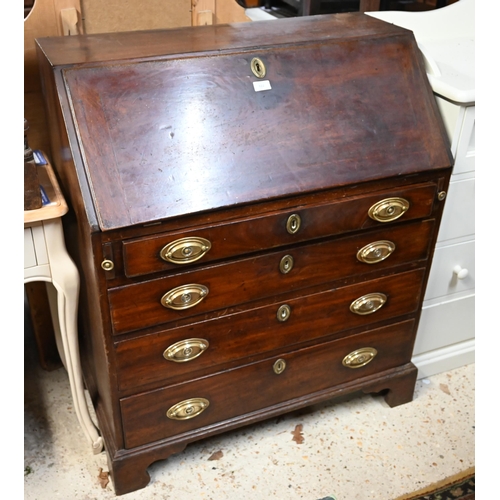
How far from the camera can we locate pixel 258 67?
145 centimetres

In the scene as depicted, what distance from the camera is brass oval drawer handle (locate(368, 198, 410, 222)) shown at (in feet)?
5.02

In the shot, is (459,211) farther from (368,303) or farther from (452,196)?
(368,303)

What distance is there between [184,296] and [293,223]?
32 centimetres

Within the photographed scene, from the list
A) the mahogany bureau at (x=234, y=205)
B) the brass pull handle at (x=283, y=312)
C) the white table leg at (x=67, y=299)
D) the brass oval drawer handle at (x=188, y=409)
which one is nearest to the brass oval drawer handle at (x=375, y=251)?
the mahogany bureau at (x=234, y=205)

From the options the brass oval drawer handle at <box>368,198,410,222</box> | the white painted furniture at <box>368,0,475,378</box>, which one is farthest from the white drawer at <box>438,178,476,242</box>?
the brass oval drawer handle at <box>368,198,410,222</box>

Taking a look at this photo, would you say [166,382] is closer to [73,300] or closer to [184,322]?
[184,322]

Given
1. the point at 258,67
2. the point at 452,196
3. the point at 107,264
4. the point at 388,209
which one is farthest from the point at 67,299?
the point at 452,196

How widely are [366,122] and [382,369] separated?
0.83 metres

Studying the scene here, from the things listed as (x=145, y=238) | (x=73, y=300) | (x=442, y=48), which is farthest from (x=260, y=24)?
(x=73, y=300)

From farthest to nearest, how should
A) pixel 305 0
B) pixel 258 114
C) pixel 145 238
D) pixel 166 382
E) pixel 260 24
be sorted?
pixel 305 0
pixel 260 24
pixel 166 382
pixel 258 114
pixel 145 238

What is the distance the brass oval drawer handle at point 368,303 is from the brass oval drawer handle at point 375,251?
0.12m

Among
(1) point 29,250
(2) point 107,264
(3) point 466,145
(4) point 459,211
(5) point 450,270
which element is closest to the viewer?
(2) point 107,264

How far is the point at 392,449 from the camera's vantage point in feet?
6.14

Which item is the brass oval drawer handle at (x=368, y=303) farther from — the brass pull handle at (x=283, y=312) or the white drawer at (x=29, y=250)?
the white drawer at (x=29, y=250)
